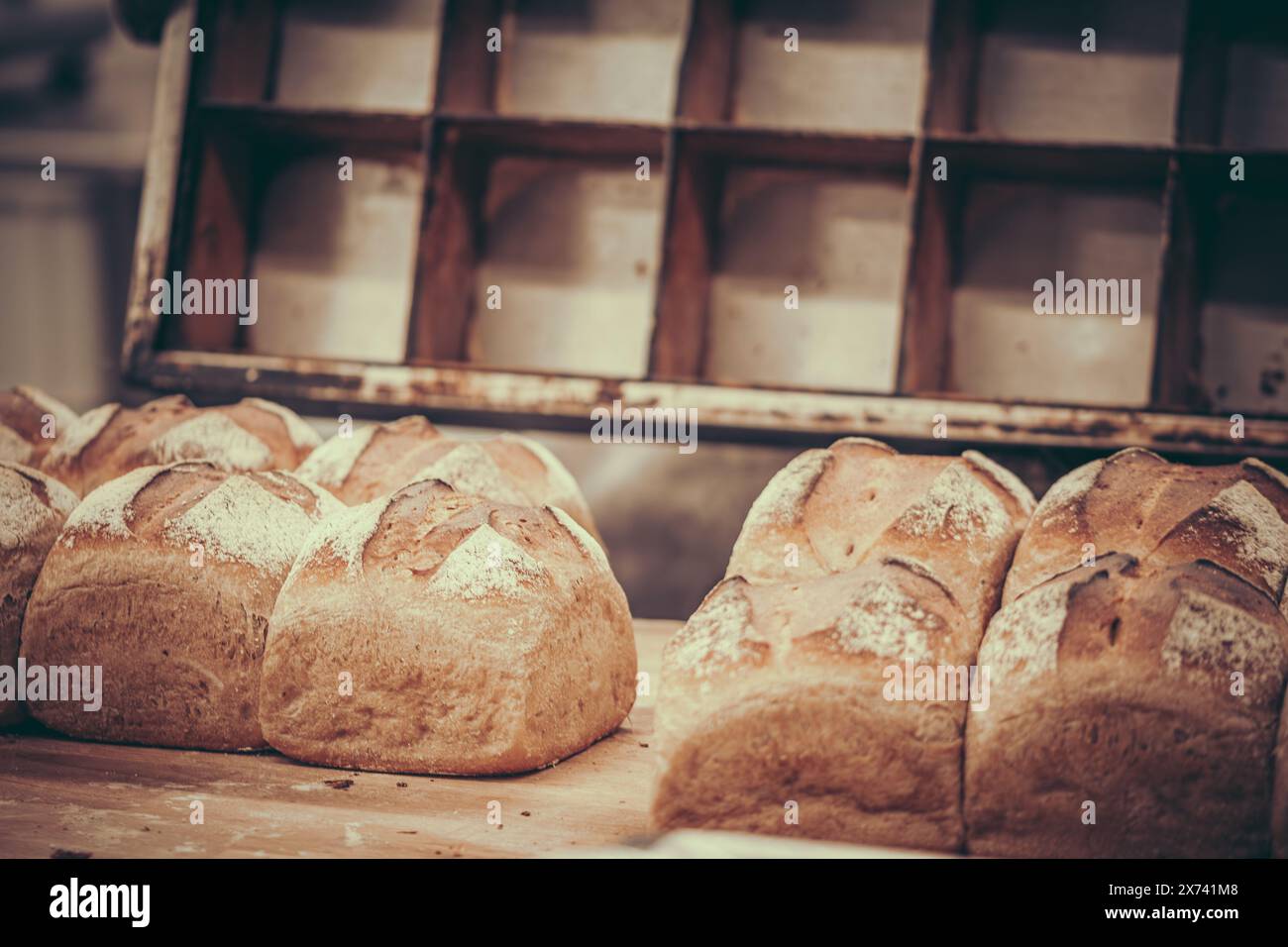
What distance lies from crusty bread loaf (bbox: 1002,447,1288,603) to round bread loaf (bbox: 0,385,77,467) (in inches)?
77.9

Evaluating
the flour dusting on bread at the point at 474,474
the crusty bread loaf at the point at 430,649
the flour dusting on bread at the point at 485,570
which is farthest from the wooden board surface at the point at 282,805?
A: the flour dusting on bread at the point at 474,474

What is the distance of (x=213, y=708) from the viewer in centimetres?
172

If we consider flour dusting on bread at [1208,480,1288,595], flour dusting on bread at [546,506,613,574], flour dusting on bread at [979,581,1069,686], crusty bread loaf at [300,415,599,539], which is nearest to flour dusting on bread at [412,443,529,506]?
crusty bread loaf at [300,415,599,539]

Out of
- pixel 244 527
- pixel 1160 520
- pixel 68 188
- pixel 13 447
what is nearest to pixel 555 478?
pixel 244 527

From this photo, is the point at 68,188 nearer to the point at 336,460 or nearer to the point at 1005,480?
the point at 336,460

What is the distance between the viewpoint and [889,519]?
70.3 inches

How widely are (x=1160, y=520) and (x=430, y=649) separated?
1.00m

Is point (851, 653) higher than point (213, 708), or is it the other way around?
point (851, 653)

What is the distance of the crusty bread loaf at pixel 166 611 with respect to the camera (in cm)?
172

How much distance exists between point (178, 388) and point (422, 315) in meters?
0.69

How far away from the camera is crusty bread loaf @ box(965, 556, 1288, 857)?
1239mm

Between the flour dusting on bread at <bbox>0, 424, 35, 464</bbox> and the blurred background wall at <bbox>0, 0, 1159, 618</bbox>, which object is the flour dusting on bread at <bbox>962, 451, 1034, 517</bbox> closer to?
the flour dusting on bread at <bbox>0, 424, 35, 464</bbox>

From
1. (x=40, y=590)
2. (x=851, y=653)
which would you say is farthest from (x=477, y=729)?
(x=40, y=590)
